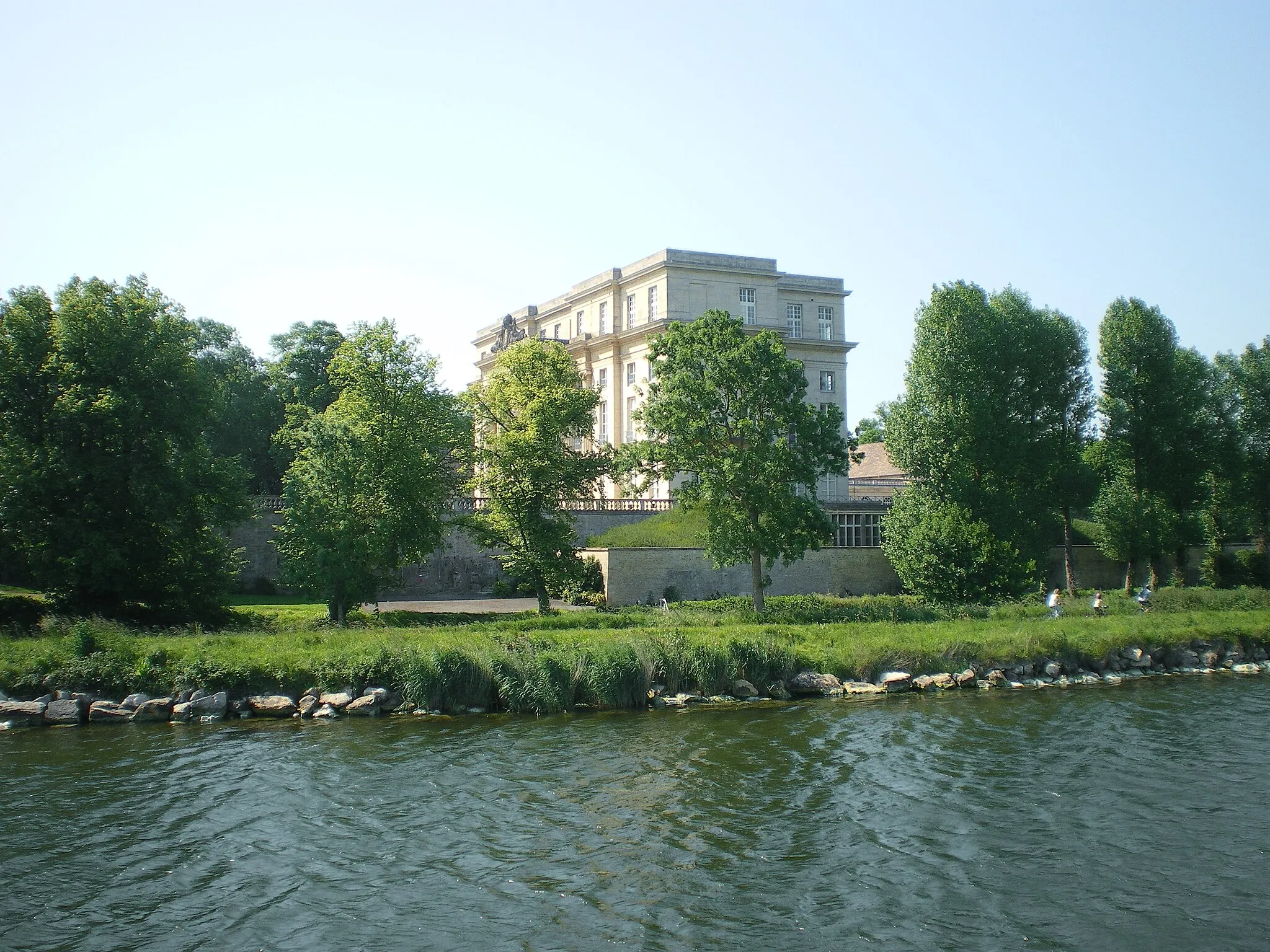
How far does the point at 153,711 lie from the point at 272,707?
251 centimetres

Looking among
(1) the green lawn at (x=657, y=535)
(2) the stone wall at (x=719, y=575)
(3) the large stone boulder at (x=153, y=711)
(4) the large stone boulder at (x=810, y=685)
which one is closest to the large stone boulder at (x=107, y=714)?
(3) the large stone boulder at (x=153, y=711)

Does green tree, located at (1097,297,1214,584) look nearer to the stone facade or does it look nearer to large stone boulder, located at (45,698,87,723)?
the stone facade

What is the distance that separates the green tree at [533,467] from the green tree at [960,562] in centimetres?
1224

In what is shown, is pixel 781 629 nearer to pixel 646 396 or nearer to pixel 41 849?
pixel 646 396

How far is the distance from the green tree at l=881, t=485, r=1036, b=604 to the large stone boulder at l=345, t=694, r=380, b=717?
22118 millimetres

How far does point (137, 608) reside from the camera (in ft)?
99.1

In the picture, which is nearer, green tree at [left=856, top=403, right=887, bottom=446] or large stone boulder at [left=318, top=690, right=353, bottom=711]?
large stone boulder at [left=318, top=690, right=353, bottom=711]

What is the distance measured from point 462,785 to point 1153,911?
34.6 ft

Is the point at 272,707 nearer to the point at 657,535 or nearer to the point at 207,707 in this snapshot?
the point at 207,707

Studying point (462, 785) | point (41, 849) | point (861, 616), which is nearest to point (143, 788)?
point (41, 849)

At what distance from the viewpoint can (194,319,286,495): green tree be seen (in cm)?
5747

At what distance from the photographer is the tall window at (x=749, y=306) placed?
224 ft

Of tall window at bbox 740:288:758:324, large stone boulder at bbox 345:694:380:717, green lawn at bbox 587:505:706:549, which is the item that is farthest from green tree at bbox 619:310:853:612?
tall window at bbox 740:288:758:324

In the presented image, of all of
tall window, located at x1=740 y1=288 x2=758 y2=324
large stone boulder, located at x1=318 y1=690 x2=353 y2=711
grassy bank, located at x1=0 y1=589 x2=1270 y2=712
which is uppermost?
tall window, located at x1=740 y1=288 x2=758 y2=324
